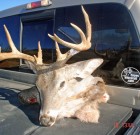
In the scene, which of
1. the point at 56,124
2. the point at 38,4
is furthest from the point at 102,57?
the point at 38,4

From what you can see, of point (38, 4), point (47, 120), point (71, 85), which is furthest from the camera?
point (38, 4)

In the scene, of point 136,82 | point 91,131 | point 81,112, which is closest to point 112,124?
point 91,131

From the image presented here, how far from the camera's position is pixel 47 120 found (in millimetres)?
3086

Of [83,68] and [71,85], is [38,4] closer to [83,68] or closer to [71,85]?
[83,68]

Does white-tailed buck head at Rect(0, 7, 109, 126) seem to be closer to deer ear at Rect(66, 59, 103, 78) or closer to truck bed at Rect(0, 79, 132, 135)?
deer ear at Rect(66, 59, 103, 78)

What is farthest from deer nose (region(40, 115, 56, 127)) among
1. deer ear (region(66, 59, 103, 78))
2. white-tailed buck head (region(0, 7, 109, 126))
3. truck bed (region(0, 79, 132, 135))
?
deer ear (region(66, 59, 103, 78))

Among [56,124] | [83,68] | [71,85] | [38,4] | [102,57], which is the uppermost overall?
[38,4]

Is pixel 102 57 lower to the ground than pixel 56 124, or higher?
higher

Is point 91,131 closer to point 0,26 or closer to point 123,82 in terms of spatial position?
point 123,82

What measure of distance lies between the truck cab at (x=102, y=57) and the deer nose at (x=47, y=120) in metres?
0.06

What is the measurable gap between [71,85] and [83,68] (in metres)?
0.25

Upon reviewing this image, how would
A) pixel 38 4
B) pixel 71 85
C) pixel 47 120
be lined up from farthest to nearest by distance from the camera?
pixel 38 4
pixel 71 85
pixel 47 120

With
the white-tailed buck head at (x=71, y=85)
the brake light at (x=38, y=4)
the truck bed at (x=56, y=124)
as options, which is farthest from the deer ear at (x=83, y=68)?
the brake light at (x=38, y=4)

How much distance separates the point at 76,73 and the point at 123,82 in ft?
1.91
